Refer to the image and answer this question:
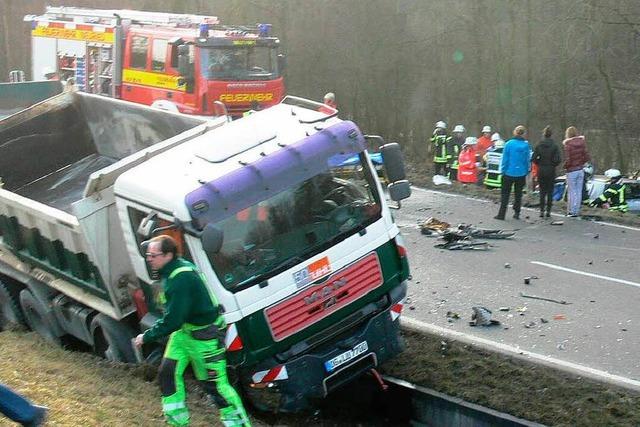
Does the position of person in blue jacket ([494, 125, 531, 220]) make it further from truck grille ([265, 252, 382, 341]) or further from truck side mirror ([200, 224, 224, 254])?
truck side mirror ([200, 224, 224, 254])

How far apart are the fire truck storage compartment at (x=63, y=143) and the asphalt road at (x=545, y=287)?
14.3ft

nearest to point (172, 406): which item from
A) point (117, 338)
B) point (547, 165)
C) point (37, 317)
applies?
point (117, 338)

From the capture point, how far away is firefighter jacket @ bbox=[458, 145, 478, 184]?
20125mm

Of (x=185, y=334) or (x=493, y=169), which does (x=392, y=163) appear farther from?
(x=493, y=169)

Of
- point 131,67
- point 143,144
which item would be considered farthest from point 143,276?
point 131,67

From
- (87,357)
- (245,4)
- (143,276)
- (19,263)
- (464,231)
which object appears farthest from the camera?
(245,4)

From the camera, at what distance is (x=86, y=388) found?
7547 millimetres

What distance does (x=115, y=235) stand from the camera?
8344 mm

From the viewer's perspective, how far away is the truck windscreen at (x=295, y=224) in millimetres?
7199

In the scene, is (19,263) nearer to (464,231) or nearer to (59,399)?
(59,399)

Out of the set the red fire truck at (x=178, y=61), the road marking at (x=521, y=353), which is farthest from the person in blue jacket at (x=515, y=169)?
the road marking at (x=521, y=353)

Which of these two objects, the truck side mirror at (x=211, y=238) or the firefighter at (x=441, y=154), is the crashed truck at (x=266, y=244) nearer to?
the truck side mirror at (x=211, y=238)

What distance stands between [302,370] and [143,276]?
66.0 inches

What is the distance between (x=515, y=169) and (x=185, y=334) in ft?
33.2
